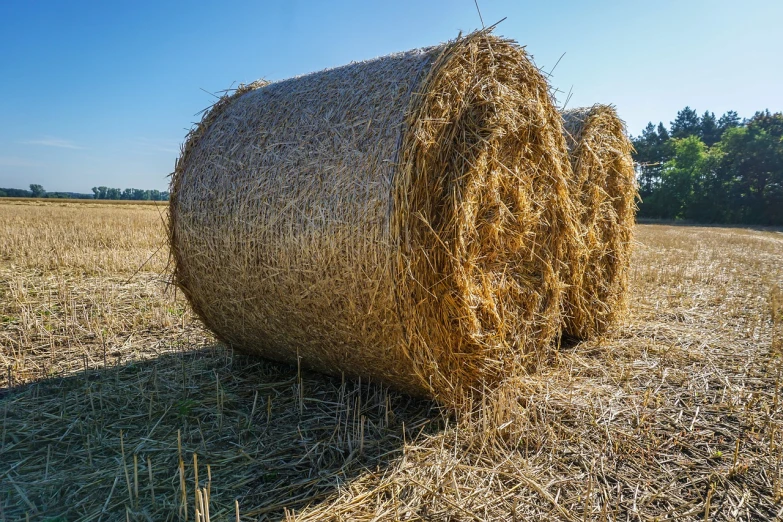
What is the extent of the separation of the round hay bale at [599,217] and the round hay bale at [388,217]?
2.18ft

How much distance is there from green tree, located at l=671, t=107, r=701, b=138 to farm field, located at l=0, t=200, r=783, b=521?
69.9 metres

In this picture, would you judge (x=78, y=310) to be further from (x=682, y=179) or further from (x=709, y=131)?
(x=709, y=131)

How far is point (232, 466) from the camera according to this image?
9.37 feet

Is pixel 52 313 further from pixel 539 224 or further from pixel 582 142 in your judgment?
pixel 582 142

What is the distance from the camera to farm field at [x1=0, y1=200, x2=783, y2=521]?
8.45ft

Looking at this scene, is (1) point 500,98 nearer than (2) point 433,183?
No

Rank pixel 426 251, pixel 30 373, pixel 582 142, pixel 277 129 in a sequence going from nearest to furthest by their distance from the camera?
pixel 426 251, pixel 277 129, pixel 30 373, pixel 582 142

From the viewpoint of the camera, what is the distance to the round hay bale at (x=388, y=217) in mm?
3096

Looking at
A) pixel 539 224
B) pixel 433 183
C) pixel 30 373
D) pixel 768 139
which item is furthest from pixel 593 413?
pixel 768 139

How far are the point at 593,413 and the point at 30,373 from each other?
426cm

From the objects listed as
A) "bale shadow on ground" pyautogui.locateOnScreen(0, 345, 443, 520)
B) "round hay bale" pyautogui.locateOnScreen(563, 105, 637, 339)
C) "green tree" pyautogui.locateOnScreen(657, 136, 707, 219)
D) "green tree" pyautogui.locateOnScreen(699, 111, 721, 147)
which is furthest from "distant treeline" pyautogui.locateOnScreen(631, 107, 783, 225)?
"bale shadow on ground" pyautogui.locateOnScreen(0, 345, 443, 520)

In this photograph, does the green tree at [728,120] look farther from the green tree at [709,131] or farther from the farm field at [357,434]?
the farm field at [357,434]

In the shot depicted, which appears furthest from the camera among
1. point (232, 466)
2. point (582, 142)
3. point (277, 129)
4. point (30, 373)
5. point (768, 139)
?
point (768, 139)

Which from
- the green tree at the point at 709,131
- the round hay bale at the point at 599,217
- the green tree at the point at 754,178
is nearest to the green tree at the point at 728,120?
the green tree at the point at 709,131
